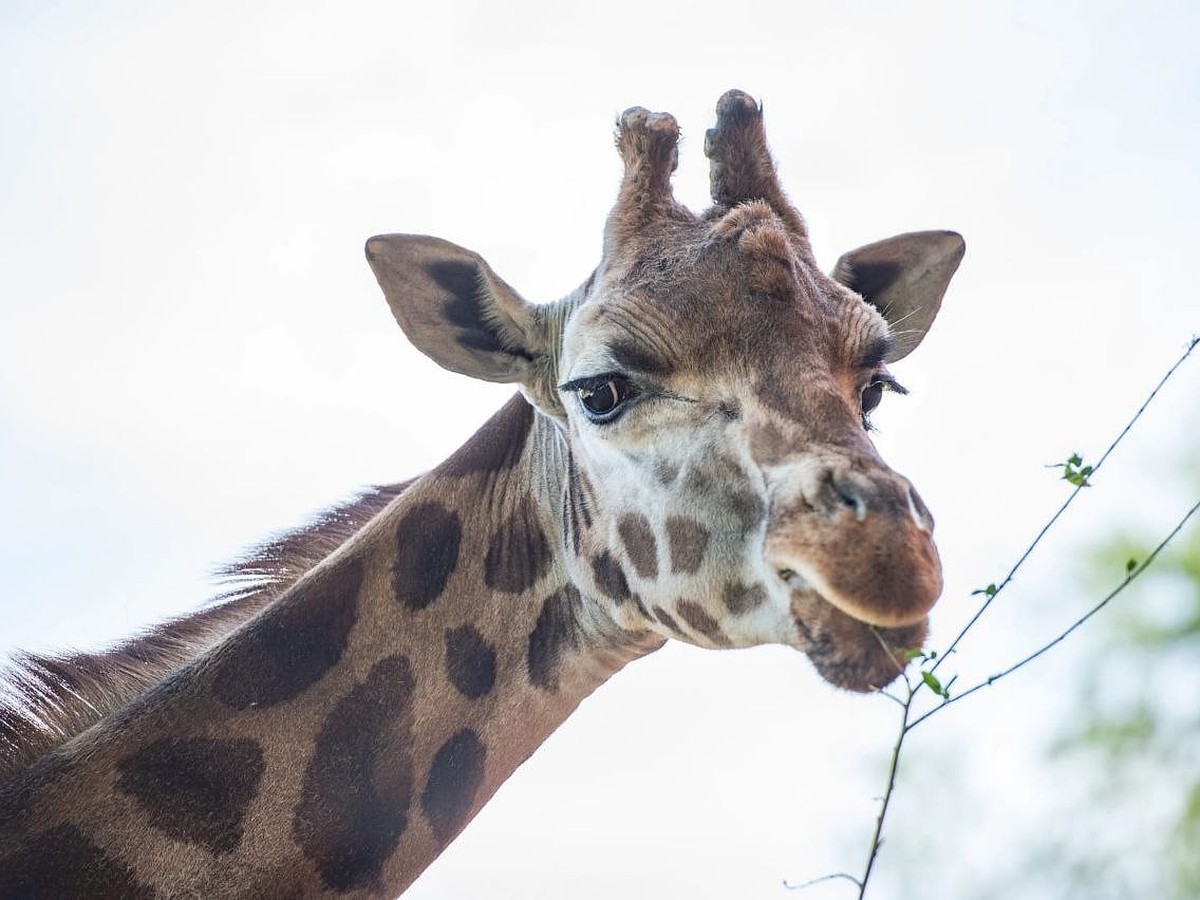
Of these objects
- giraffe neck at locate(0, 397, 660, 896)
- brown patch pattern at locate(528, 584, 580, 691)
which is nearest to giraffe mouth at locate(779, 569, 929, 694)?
giraffe neck at locate(0, 397, 660, 896)

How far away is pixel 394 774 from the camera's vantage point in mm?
6840

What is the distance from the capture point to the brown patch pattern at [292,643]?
6812 millimetres

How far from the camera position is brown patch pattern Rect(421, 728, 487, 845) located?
695 centimetres

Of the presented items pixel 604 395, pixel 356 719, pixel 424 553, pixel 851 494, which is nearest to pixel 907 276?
pixel 604 395

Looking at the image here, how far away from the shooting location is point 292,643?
22.9ft

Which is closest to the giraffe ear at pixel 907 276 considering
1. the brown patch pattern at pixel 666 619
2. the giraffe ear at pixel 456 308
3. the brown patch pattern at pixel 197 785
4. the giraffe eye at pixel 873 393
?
the giraffe eye at pixel 873 393

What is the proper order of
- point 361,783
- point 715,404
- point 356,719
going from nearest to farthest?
point 715,404
point 361,783
point 356,719

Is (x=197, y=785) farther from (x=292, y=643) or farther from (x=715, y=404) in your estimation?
(x=715, y=404)

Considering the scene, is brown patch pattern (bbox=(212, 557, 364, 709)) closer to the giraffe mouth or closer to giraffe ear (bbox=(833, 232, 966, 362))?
the giraffe mouth

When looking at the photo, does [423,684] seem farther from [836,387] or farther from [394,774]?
[836,387]

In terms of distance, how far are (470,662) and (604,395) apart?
156cm

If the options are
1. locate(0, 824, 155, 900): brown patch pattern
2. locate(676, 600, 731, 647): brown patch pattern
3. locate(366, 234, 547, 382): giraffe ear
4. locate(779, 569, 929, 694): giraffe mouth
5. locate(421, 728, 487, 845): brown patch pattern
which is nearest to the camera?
locate(779, 569, 929, 694): giraffe mouth

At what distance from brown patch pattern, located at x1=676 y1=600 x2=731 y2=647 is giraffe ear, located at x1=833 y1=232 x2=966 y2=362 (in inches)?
102

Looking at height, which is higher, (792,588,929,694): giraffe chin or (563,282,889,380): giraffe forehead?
(563,282,889,380): giraffe forehead
